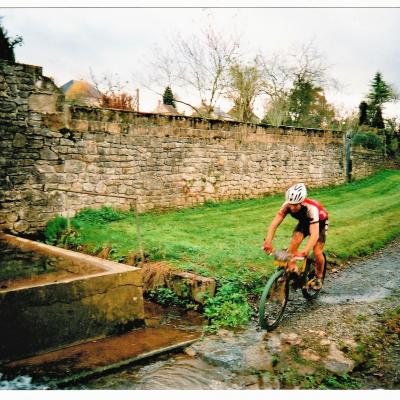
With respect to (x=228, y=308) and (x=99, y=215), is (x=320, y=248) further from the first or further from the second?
(x=99, y=215)

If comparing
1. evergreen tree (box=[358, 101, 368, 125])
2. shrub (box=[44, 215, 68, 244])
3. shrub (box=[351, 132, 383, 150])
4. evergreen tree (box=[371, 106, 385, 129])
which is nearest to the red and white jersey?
evergreen tree (box=[358, 101, 368, 125])

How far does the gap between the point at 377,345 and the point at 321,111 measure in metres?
8.66

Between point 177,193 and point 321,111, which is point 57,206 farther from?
point 321,111

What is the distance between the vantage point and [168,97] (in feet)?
54.2

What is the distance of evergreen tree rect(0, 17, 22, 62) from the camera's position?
19.8 feet

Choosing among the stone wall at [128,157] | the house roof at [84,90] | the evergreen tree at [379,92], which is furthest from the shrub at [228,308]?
the house roof at [84,90]

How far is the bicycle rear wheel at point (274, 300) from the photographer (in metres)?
4.25

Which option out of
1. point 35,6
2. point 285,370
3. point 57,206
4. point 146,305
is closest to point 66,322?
point 146,305

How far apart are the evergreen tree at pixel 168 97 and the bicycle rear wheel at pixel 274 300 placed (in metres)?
12.9

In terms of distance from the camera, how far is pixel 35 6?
4840 millimetres

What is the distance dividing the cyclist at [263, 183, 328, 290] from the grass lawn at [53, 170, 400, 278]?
39.0 inches

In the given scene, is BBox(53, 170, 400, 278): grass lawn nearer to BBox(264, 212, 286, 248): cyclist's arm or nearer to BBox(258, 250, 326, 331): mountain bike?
BBox(258, 250, 326, 331): mountain bike

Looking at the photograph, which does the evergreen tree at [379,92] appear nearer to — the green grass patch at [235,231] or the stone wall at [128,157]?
the green grass patch at [235,231]

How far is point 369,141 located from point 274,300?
624cm
